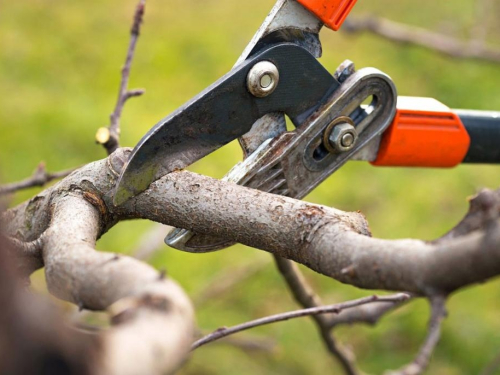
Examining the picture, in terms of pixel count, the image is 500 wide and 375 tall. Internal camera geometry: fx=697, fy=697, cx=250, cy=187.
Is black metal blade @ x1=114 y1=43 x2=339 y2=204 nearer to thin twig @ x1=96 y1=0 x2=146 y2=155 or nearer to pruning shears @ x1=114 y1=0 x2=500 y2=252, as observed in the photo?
pruning shears @ x1=114 y1=0 x2=500 y2=252

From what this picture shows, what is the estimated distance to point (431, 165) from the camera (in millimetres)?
1620

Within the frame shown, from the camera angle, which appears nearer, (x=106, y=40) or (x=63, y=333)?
(x=63, y=333)

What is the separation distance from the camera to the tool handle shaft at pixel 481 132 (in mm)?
1617

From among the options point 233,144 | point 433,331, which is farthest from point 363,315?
point 233,144

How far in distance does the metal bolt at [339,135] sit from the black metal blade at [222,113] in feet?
0.19

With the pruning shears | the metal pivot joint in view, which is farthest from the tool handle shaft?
the metal pivot joint

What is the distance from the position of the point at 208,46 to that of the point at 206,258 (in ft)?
7.29

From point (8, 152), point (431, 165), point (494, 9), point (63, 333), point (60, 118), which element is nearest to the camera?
point (63, 333)

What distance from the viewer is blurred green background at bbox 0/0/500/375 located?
3.23 metres

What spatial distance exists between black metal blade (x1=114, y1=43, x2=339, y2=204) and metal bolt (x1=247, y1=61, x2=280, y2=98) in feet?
0.04

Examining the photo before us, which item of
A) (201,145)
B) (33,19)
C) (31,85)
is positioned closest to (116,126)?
(201,145)

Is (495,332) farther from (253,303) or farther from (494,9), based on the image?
(494,9)

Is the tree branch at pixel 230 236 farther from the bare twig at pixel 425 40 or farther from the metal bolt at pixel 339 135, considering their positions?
the bare twig at pixel 425 40

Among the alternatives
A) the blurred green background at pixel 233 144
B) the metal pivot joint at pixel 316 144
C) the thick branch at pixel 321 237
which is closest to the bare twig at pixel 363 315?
the blurred green background at pixel 233 144
